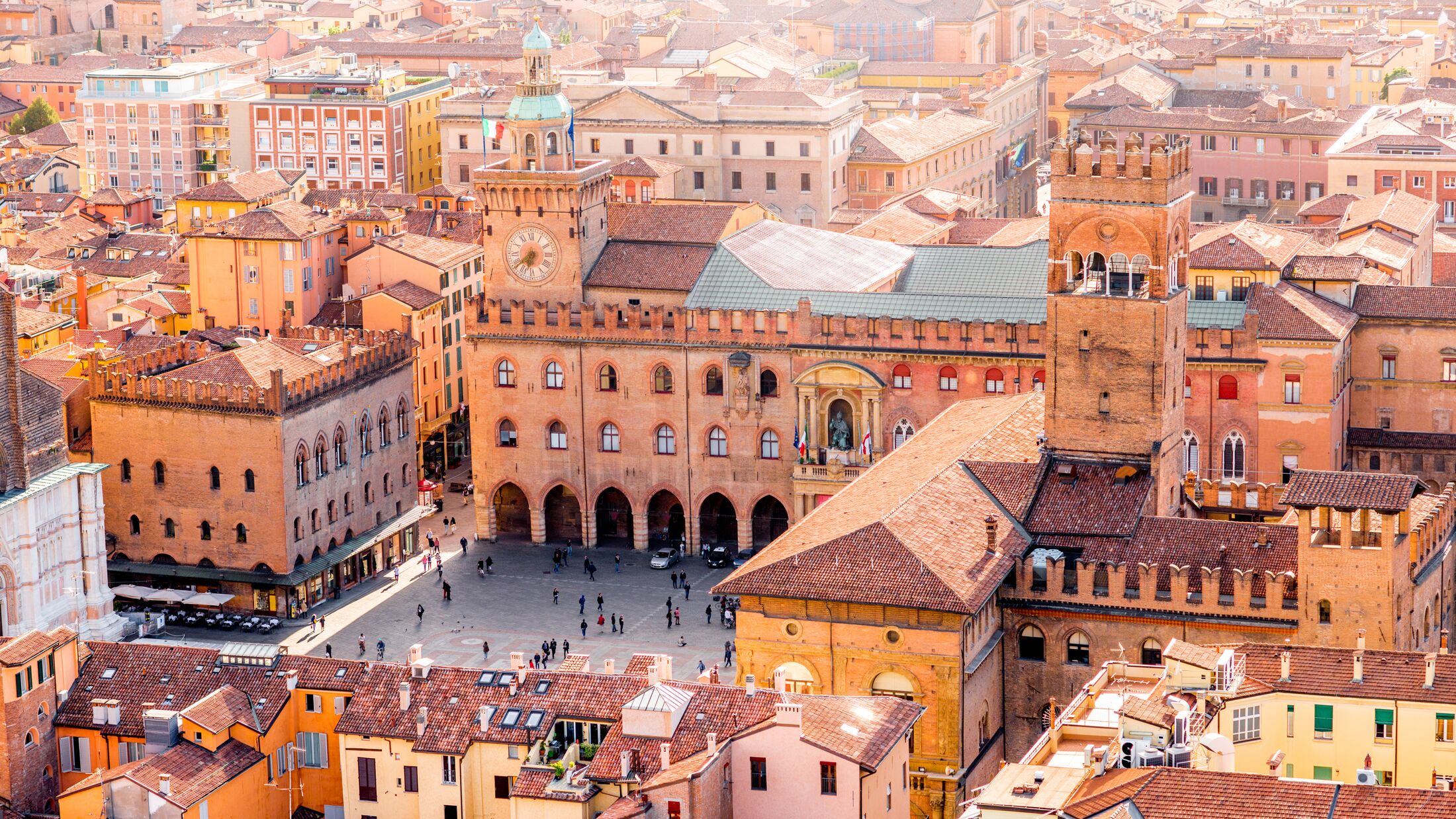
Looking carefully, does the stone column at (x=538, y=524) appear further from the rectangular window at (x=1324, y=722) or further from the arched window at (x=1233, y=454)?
the rectangular window at (x=1324, y=722)

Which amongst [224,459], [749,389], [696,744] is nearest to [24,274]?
[224,459]

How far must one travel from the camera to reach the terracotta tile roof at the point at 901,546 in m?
78.8

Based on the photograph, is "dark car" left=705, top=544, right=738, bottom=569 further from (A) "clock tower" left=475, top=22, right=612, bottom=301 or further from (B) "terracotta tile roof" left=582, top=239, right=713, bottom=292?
(A) "clock tower" left=475, top=22, right=612, bottom=301

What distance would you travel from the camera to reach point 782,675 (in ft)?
253

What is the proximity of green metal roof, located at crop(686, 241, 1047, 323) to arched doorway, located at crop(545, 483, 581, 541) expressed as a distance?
33.7 ft

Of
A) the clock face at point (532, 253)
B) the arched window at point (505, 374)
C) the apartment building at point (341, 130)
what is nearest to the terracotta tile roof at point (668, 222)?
the clock face at point (532, 253)

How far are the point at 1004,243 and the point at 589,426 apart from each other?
87.2 ft

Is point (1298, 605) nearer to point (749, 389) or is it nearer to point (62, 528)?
point (749, 389)

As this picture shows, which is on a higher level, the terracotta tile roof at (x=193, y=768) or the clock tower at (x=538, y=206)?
the clock tower at (x=538, y=206)

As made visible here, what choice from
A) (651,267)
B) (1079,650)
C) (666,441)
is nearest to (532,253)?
(651,267)

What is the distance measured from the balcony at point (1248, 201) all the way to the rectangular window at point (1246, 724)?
4066 inches

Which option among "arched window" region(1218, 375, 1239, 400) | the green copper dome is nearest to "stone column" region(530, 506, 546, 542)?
the green copper dome

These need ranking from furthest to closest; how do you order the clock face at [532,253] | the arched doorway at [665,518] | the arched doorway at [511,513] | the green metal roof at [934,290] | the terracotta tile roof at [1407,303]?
the arched doorway at [511,513], the clock face at [532,253], the arched doorway at [665,518], the green metal roof at [934,290], the terracotta tile roof at [1407,303]

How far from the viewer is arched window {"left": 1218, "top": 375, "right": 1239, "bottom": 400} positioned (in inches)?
4262
